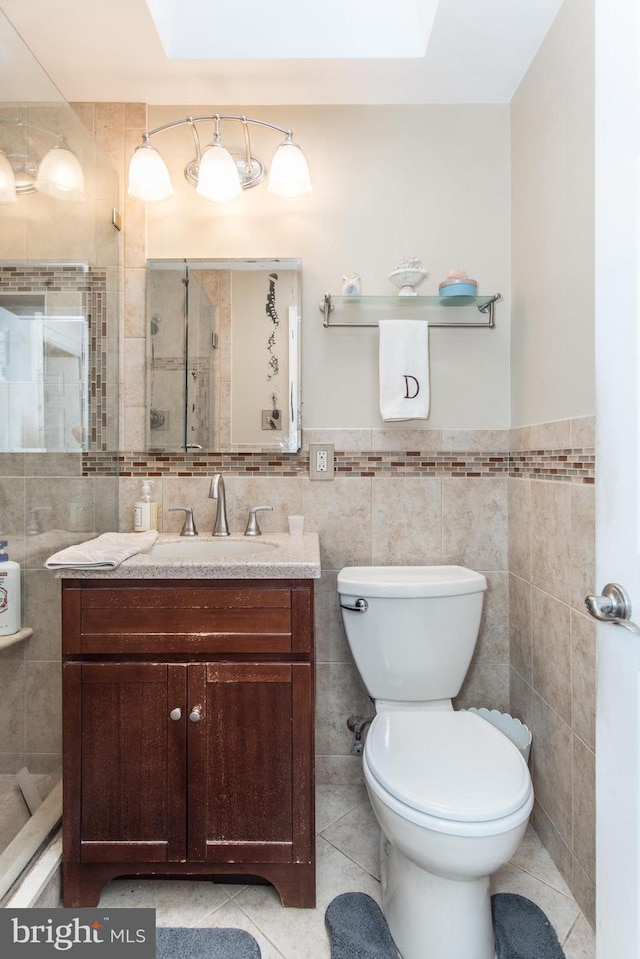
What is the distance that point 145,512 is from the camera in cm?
182

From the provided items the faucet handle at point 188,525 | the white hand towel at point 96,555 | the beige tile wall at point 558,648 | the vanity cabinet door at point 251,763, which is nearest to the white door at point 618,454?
the beige tile wall at point 558,648

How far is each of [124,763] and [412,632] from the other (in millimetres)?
822

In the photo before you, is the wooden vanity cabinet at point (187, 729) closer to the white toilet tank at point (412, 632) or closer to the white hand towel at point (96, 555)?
the white hand towel at point (96, 555)

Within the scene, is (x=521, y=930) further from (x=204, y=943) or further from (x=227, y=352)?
(x=227, y=352)

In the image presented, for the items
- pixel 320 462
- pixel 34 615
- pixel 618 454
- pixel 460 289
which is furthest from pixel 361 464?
pixel 618 454

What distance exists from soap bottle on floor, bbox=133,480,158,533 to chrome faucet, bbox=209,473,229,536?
22 cm

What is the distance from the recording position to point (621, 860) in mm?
714

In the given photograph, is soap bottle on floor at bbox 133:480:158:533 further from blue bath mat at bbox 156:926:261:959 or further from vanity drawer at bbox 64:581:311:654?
blue bath mat at bbox 156:926:261:959

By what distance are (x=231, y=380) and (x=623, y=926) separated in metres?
1.61

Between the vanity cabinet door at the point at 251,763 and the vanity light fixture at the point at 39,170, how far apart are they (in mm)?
1213

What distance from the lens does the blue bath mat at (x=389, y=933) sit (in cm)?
123

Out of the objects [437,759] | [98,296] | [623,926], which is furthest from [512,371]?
[623,926]

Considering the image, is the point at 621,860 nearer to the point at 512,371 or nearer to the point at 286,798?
the point at 286,798

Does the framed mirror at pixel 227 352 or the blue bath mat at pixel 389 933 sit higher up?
the framed mirror at pixel 227 352
